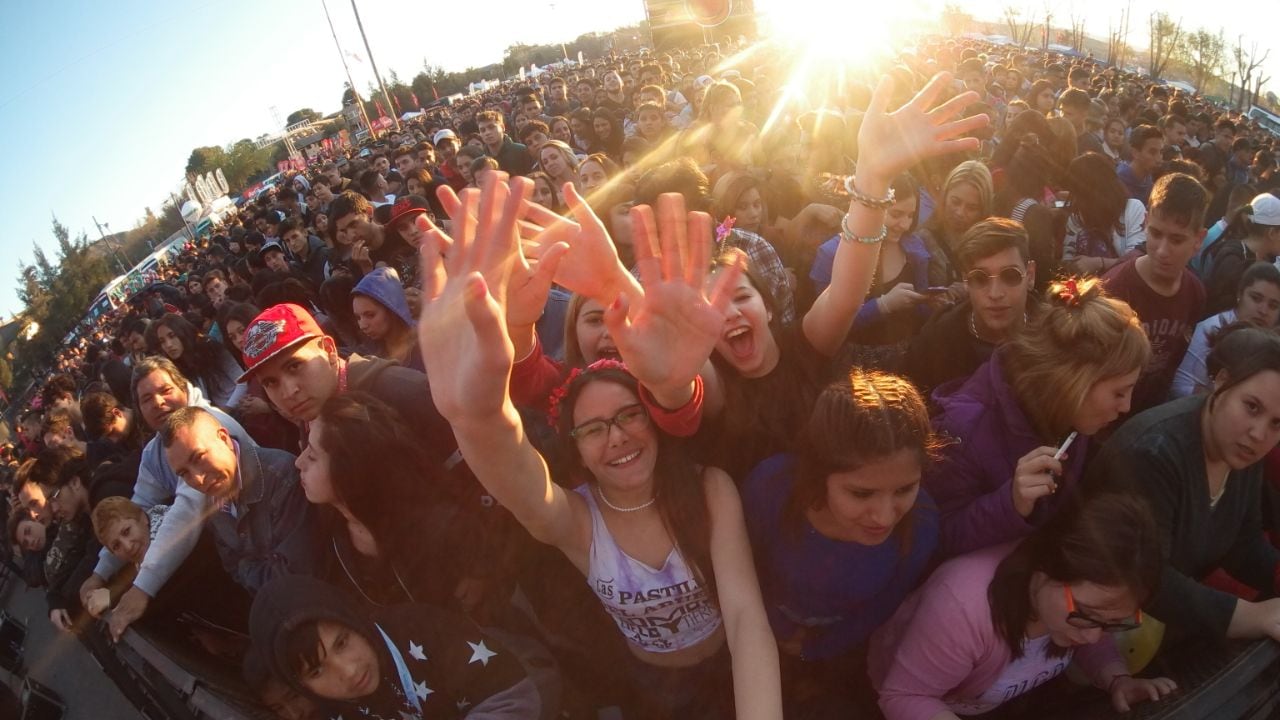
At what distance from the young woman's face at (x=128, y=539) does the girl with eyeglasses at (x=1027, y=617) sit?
10.4 feet

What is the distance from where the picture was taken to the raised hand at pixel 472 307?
1.20m

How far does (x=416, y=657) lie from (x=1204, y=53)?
74.7 metres

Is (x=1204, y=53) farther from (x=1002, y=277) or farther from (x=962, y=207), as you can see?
(x=1002, y=277)

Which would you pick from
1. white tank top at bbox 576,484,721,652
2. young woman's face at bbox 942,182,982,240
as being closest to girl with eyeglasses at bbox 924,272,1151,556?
white tank top at bbox 576,484,721,652

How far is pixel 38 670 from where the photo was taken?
5.45 meters

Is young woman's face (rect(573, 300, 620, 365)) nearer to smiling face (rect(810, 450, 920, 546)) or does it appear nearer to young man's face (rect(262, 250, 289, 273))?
smiling face (rect(810, 450, 920, 546))

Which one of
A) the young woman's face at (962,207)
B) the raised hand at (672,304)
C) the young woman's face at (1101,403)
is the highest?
the raised hand at (672,304)

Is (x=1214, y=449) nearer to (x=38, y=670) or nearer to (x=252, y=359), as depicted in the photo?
(x=252, y=359)

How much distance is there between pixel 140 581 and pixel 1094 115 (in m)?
10.0

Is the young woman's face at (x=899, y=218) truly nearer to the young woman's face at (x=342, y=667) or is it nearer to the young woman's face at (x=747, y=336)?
the young woman's face at (x=747, y=336)

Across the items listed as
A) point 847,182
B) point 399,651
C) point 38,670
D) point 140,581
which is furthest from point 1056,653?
point 38,670

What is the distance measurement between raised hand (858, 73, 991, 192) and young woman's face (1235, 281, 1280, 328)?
2.08 metres

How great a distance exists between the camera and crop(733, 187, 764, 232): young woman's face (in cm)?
372

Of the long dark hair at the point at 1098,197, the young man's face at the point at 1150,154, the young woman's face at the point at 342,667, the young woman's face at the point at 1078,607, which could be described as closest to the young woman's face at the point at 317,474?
the young woman's face at the point at 342,667
